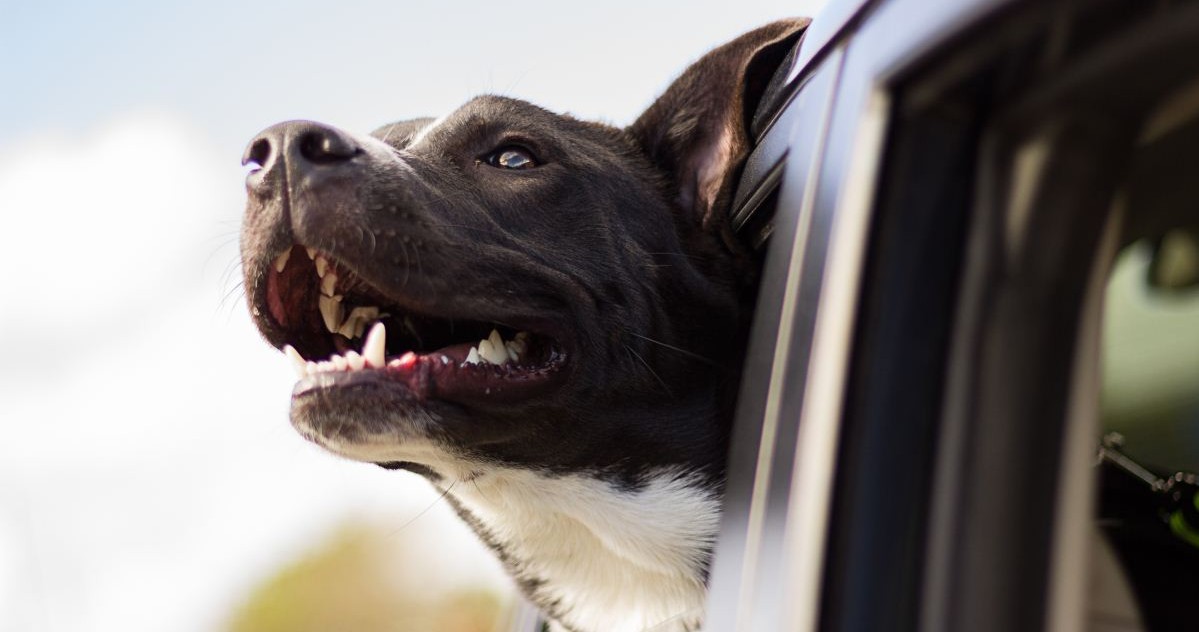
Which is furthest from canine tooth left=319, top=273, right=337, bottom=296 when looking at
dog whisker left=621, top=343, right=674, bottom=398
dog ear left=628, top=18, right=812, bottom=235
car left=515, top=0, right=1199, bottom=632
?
car left=515, top=0, right=1199, bottom=632

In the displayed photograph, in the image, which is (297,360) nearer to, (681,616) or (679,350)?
(679,350)

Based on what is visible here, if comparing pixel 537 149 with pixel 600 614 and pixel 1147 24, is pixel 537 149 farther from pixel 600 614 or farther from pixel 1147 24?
pixel 1147 24

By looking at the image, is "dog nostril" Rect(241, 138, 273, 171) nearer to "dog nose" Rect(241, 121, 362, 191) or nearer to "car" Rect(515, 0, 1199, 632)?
"dog nose" Rect(241, 121, 362, 191)

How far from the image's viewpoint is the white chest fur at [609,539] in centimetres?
250

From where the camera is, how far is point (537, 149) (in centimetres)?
275

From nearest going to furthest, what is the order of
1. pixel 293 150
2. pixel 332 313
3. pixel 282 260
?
pixel 293 150 < pixel 282 260 < pixel 332 313

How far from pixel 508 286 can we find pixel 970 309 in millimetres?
1410

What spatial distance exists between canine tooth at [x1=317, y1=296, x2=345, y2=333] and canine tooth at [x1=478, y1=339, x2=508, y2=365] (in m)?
0.30

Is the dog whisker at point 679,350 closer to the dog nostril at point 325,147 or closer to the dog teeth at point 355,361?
the dog teeth at point 355,361

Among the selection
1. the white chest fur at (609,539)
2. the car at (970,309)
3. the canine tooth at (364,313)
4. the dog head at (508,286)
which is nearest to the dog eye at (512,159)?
the dog head at (508,286)

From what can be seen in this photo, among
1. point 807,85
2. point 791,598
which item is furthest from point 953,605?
point 807,85

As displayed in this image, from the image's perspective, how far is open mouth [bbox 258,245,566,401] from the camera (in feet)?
7.60

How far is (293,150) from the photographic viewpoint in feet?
7.15

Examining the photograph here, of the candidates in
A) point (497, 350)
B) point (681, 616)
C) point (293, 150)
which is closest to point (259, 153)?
point (293, 150)
